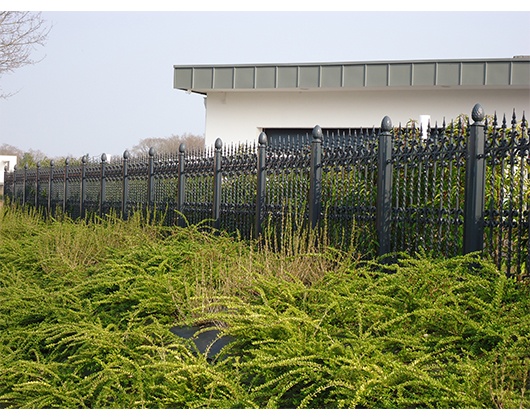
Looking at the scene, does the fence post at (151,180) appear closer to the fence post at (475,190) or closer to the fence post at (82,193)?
the fence post at (82,193)

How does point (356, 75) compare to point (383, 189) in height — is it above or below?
above

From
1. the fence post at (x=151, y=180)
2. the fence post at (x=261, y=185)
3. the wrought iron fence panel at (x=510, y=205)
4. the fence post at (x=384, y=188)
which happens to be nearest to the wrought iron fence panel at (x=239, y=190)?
the fence post at (x=261, y=185)

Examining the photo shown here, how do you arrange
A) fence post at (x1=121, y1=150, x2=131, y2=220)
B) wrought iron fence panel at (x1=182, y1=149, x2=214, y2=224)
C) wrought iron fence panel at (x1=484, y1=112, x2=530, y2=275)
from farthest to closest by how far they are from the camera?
fence post at (x1=121, y1=150, x2=131, y2=220)
wrought iron fence panel at (x1=182, y1=149, x2=214, y2=224)
wrought iron fence panel at (x1=484, y1=112, x2=530, y2=275)

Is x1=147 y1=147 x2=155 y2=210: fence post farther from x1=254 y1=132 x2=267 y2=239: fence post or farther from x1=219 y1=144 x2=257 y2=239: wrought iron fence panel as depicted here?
x1=254 y1=132 x2=267 y2=239: fence post

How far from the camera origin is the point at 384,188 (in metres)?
8.30

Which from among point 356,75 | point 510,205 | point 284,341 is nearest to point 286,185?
point 510,205

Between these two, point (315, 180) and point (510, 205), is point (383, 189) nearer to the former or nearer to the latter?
point (315, 180)

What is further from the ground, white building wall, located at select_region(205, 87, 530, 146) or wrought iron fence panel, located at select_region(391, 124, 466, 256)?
white building wall, located at select_region(205, 87, 530, 146)

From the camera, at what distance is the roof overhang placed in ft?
56.4

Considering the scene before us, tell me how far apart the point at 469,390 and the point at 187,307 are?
10.8ft

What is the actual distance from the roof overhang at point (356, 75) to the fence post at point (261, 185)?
7.88m

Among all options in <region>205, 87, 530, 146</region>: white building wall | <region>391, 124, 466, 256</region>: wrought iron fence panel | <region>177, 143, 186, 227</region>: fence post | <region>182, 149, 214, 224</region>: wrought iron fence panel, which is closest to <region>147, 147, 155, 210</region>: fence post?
<region>177, 143, 186, 227</region>: fence post

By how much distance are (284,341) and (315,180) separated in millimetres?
4721

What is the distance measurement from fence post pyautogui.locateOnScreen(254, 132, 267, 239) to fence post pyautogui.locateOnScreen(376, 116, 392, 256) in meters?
2.72
